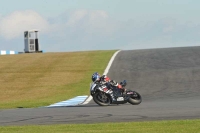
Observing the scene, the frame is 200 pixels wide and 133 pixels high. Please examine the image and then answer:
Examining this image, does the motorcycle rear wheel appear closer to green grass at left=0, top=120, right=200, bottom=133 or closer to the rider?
the rider

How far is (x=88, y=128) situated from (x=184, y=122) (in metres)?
2.16

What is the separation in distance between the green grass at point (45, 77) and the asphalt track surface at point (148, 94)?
202cm

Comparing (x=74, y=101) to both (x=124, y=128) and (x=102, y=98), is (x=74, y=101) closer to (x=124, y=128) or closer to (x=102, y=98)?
(x=102, y=98)

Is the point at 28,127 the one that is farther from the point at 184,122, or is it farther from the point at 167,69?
the point at 167,69

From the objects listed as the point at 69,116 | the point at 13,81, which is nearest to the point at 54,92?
the point at 13,81

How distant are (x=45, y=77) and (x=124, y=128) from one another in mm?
25261

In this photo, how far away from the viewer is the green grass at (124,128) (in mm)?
11695

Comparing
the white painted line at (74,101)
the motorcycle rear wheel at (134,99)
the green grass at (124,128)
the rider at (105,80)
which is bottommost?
the green grass at (124,128)

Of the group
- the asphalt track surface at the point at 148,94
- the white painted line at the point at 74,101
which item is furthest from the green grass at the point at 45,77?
the asphalt track surface at the point at 148,94

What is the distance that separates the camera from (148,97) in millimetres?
25906

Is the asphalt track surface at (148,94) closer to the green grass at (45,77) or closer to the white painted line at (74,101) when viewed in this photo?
the white painted line at (74,101)

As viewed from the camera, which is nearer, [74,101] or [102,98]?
[102,98]

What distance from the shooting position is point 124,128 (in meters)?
12.4

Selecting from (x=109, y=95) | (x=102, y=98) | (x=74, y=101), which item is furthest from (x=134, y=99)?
(x=74, y=101)
